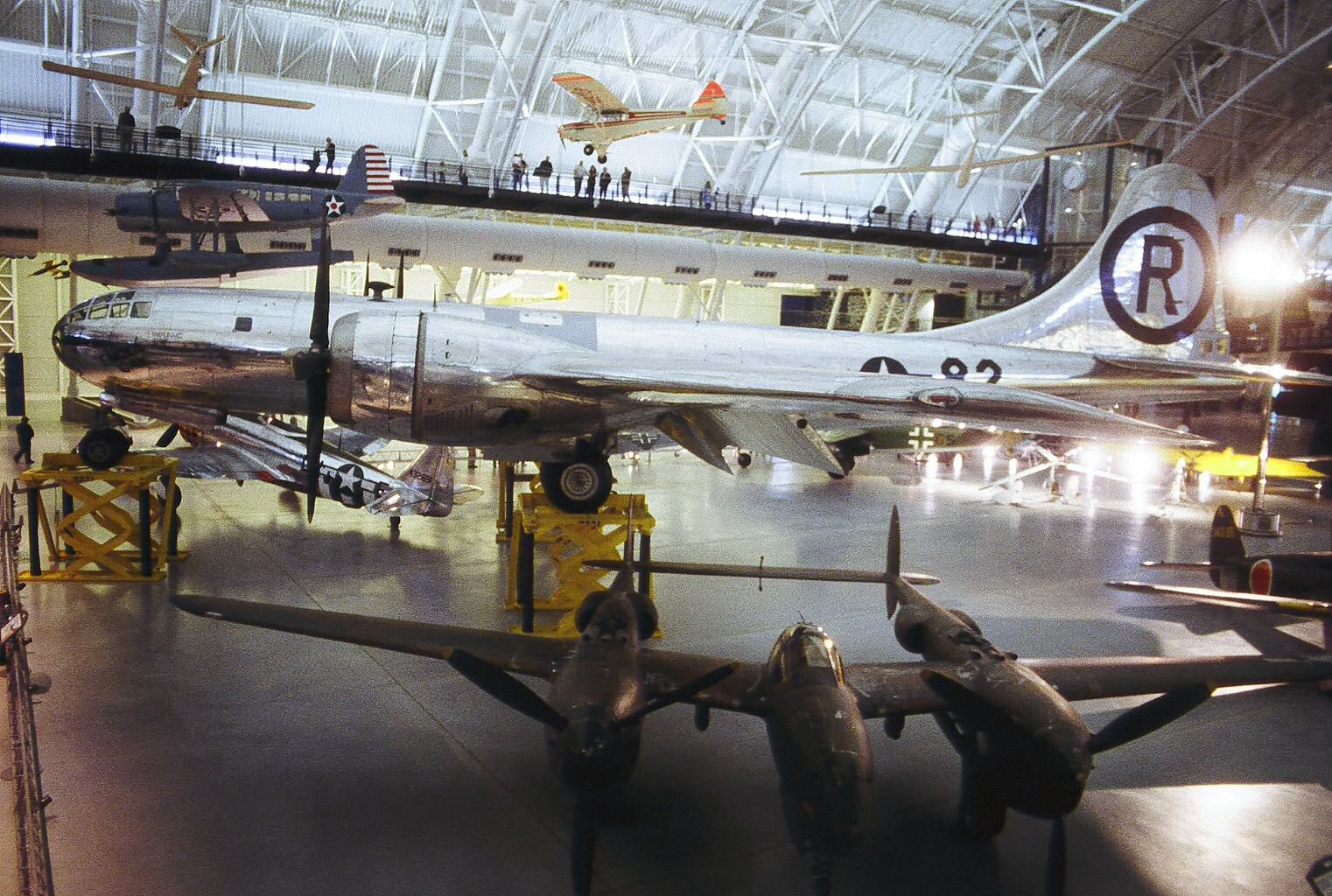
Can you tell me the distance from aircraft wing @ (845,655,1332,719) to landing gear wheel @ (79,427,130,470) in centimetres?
1117

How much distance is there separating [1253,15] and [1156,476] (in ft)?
102

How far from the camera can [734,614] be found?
1093 cm

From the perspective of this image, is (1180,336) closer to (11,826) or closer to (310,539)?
(310,539)

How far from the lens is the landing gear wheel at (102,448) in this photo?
12.0 m

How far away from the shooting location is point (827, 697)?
207 inches

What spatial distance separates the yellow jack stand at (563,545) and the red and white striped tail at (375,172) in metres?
14.5

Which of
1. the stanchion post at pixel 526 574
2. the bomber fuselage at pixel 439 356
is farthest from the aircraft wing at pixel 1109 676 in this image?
the bomber fuselage at pixel 439 356

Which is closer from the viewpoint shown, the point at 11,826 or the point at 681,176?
the point at 11,826

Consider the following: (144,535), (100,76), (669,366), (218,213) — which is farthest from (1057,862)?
(100,76)

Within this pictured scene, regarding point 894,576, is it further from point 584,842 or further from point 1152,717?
point 584,842

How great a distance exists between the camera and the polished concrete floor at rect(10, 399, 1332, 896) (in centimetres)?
550

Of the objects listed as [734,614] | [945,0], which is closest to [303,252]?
[734,614]

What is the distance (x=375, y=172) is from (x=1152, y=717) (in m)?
21.6

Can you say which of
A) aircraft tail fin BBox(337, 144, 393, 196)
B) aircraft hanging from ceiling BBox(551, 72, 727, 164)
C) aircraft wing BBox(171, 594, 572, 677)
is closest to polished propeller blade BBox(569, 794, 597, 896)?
aircraft wing BBox(171, 594, 572, 677)
